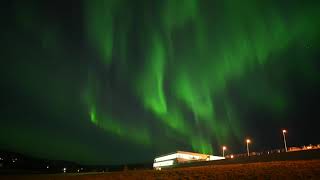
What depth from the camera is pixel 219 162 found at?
187 ft

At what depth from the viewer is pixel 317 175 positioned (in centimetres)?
2006

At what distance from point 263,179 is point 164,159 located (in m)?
113

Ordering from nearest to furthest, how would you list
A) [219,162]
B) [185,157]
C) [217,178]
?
[217,178] → [219,162] → [185,157]

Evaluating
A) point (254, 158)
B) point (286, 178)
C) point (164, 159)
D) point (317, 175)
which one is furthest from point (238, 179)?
point (164, 159)

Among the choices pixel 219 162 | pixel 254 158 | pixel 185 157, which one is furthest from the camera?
pixel 185 157

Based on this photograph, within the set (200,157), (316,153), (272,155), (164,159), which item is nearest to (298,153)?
(316,153)

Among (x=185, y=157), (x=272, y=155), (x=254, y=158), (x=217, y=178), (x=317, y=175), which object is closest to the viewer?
(x=317, y=175)

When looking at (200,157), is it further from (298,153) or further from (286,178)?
(286,178)

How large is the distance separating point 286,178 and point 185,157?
95.0m

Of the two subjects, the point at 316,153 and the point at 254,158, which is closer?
the point at 316,153

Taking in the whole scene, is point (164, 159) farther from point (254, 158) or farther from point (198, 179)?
point (198, 179)

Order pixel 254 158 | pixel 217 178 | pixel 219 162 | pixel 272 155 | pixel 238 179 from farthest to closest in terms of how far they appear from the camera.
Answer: pixel 219 162, pixel 254 158, pixel 272 155, pixel 217 178, pixel 238 179

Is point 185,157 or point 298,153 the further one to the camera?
point 185,157

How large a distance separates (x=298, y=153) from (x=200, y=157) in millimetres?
77567
